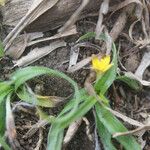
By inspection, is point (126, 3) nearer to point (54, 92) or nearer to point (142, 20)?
point (142, 20)

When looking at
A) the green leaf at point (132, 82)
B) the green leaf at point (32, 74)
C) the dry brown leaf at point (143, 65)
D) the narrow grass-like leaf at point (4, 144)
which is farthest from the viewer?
the dry brown leaf at point (143, 65)

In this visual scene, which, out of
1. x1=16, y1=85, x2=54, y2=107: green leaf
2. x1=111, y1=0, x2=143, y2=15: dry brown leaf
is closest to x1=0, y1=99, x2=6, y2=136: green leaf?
x1=16, y1=85, x2=54, y2=107: green leaf

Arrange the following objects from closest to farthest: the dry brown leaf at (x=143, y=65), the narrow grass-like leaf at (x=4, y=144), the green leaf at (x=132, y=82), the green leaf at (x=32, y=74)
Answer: the narrow grass-like leaf at (x=4, y=144)
the green leaf at (x=32, y=74)
the green leaf at (x=132, y=82)
the dry brown leaf at (x=143, y=65)

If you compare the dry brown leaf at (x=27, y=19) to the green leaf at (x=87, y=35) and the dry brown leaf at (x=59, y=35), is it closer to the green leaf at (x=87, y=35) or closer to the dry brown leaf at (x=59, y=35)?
the dry brown leaf at (x=59, y=35)

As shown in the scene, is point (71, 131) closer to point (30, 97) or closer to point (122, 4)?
point (30, 97)

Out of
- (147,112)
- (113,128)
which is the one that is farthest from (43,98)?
(147,112)

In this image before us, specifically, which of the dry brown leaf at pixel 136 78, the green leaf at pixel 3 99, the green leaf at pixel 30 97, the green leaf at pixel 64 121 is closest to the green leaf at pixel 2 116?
the green leaf at pixel 3 99

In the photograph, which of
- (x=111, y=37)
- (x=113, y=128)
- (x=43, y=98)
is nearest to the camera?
(x=113, y=128)

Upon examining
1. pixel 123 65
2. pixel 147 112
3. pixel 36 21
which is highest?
pixel 36 21

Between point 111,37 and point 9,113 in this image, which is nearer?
point 9,113
